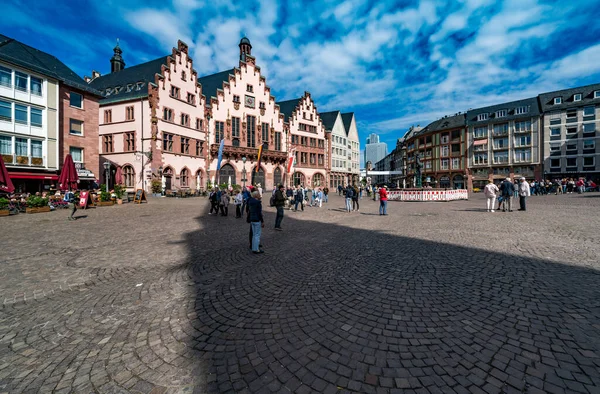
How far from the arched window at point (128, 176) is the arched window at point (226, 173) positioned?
38.5 feet

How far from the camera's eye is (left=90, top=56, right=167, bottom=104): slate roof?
33500 millimetres

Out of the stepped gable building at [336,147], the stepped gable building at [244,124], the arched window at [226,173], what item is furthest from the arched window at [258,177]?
the stepped gable building at [336,147]

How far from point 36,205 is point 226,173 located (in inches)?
1060

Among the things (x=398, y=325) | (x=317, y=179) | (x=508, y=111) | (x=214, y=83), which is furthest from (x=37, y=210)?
(x=508, y=111)

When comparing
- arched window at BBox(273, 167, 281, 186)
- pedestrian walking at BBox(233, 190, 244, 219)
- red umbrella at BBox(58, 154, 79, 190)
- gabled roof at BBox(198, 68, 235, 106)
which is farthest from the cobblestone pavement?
arched window at BBox(273, 167, 281, 186)

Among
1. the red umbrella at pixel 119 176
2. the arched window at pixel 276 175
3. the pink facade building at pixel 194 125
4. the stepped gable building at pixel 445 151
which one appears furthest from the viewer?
the stepped gable building at pixel 445 151

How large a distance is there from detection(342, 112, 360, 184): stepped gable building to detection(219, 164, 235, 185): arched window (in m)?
32.7

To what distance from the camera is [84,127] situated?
96.3 ft

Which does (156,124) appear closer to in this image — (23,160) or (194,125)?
(194,125)

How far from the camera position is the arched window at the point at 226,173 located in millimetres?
42094

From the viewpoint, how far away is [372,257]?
6.51 meters

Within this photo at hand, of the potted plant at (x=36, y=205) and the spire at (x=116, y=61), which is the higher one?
the spire at (x=116, y=61)

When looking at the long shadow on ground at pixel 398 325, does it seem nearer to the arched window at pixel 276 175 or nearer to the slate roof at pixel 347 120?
the arched window at pixel 276 175

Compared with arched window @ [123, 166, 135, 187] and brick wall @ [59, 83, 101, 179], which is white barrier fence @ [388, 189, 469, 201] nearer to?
arched window @ [123, 166, 135, 187]
